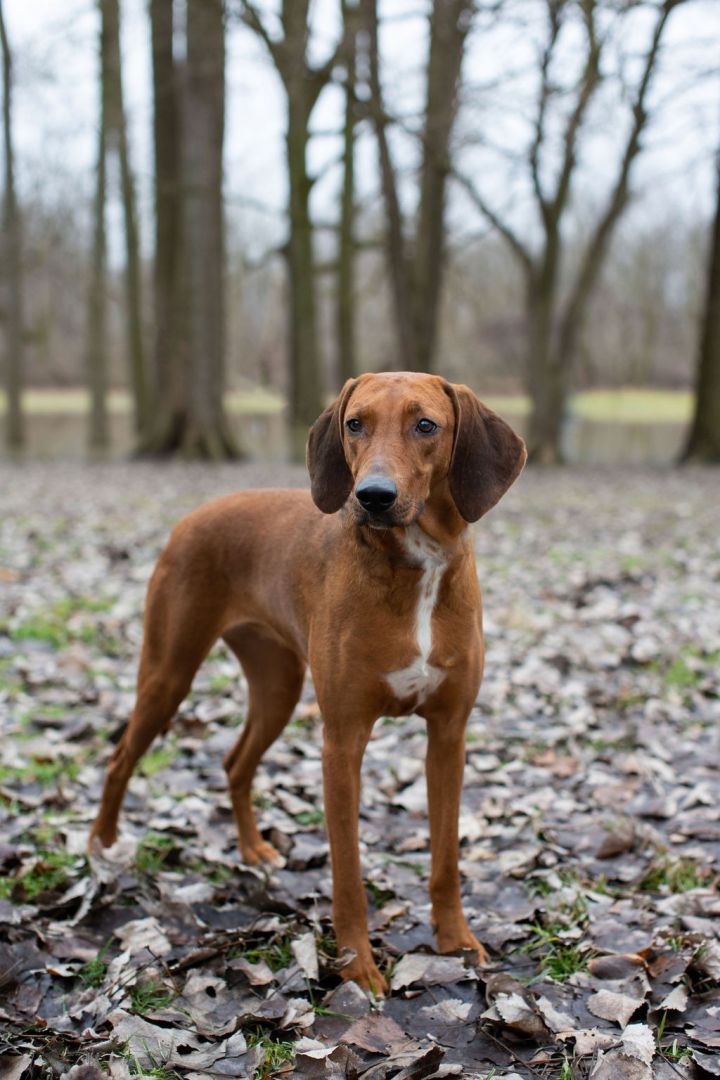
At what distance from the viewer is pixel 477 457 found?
3.05 m

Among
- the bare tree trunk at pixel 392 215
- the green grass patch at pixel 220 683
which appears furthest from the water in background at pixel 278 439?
the green grass patch at pixel 220 683

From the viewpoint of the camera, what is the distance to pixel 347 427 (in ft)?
9.94

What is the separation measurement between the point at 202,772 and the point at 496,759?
4.78 feet

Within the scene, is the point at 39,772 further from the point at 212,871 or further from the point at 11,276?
the point at 11,276

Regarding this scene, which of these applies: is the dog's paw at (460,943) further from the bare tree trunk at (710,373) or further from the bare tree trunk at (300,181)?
the bare tree trunk at (710,373)

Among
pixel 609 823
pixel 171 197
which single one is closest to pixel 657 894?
pixel 609 823

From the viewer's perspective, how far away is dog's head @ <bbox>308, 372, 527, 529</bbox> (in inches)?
110

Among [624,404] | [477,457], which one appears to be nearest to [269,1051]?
[477,457]

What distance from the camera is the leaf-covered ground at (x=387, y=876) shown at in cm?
282

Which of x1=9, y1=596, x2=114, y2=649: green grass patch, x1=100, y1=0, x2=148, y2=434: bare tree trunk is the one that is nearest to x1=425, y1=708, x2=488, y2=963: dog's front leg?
x1=9, y1=596, x2=114, y2=649: green grass patch

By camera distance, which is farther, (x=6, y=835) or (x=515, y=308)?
(x=515, y=308)

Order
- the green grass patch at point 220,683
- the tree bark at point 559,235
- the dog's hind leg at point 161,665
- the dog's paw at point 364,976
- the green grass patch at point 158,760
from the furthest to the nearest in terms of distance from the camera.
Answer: the tree bark at point 559,235 → the green grass patch at point 220,683 → the green grass patch at point 158,760 → the dog's hind leg at point 161,665 → the dog's paw at point 364,976

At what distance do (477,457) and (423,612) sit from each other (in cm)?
49

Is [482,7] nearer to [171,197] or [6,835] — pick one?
[171,197]
